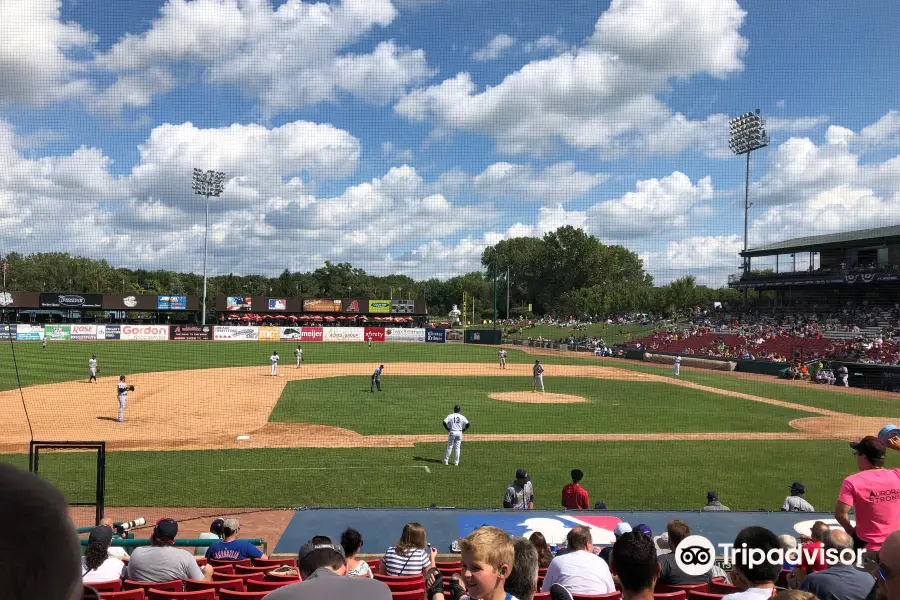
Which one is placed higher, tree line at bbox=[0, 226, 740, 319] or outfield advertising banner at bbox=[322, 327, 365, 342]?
tree line at bbox=[0, 226, 740, 319]

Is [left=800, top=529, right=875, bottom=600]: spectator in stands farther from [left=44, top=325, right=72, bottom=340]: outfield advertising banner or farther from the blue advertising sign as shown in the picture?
the blue advertising sign

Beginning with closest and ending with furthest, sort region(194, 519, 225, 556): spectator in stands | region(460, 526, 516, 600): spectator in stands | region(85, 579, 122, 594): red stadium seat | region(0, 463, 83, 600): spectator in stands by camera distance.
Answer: region(0, 463, 83, 600): spectator in stands < region(460, 526, 516, 600): spectator in stands < region(85, 579, 122, 594): red stadium seat < region(194, 519, 225, 556): spectator in stands

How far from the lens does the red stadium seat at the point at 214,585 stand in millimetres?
5273

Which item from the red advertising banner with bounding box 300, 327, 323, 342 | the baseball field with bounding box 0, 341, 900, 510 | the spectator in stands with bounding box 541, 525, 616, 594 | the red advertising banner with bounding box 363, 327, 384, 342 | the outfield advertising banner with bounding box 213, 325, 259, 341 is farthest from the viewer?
the red advertising banner with bounding box 363, 327, 384, 342

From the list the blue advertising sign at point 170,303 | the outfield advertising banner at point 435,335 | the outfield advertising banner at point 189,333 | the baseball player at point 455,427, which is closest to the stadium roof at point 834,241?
the outfield advertising banner at point 435,335

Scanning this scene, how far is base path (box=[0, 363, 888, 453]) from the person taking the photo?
17.5 meters

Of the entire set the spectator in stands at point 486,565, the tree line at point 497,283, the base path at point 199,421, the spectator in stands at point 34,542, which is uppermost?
the tree line at point 497,283

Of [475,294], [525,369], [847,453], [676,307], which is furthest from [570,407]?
[475,294]

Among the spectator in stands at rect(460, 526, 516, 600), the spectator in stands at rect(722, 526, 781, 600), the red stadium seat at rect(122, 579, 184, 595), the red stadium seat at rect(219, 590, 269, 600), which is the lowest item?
the red stadium seat at rect(122, 579, 184, 595)

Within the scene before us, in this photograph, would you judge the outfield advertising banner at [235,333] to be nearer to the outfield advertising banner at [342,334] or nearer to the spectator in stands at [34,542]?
the outfield advertising banner at [342,334]

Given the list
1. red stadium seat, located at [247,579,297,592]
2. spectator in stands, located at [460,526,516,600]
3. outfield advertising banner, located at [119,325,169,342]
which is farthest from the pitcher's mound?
outfield advertising banner, located at [119,325,169,342]

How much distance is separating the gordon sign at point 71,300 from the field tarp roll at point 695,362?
5654cm

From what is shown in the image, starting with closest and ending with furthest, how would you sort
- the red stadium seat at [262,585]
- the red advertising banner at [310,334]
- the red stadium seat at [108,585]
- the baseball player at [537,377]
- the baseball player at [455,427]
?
the red stadium seat at [262,585] < the red stadium seat at [108,585] < the baseball player at [455,427] < the baseball player at [537,377] < the red advertising banner at [310,334]

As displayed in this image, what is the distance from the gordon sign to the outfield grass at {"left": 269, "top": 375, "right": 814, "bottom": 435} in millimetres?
45435
